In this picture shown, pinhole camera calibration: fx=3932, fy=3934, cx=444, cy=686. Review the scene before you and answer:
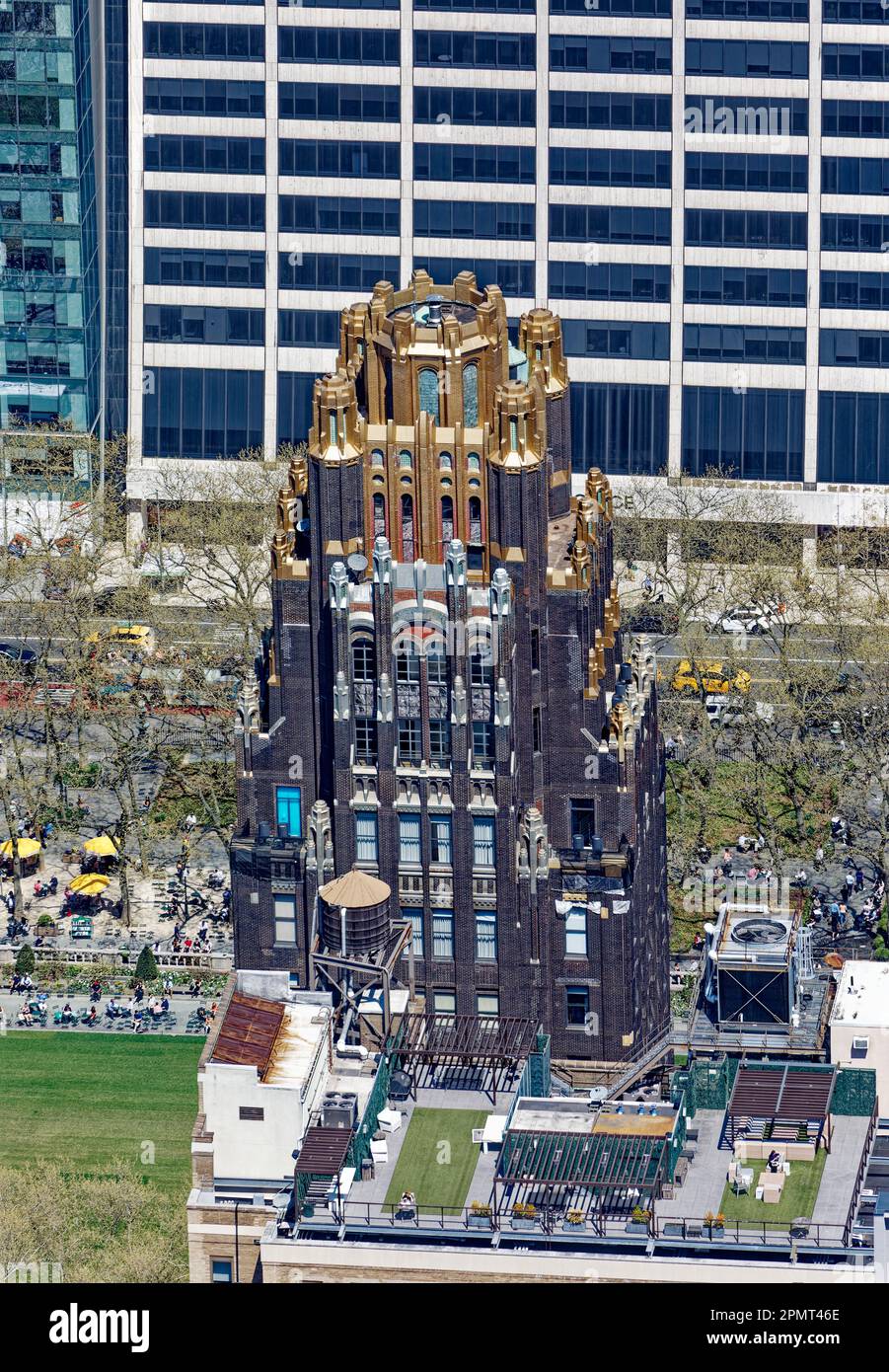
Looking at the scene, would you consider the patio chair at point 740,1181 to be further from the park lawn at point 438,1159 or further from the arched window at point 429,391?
the arched window at point 429,391

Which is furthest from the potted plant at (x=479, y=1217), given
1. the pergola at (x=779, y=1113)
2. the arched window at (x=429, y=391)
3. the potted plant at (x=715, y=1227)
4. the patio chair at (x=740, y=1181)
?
the arched window at (x=429, y=391)

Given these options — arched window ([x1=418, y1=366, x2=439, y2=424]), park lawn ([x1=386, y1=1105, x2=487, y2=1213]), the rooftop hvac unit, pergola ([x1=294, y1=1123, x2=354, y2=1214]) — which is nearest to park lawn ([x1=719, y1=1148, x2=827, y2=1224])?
park lawn ([x1=386, y1=1105, x2=487, y2=1213])

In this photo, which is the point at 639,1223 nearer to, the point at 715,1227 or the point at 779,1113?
the point at 715,1227

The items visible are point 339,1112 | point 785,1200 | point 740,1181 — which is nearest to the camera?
point 785,1200

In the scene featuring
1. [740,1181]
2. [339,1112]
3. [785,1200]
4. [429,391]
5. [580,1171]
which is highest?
[429,391]

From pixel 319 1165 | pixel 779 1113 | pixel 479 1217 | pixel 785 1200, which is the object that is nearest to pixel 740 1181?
pixel 785 1200
